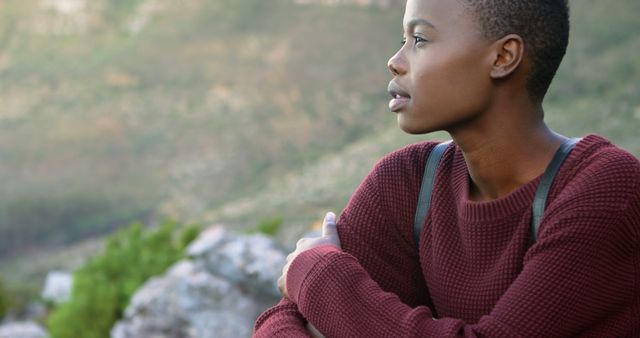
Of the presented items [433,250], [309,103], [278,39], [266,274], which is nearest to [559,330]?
[433,250]

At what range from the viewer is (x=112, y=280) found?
922 centimetres

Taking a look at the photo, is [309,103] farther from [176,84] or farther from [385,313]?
[385,313]

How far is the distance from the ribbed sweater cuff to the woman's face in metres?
0.33

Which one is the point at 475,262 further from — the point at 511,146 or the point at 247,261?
the point at 247,261

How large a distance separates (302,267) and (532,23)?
2.35 feet

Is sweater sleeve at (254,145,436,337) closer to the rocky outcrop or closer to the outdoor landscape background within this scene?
the rocky outcrop

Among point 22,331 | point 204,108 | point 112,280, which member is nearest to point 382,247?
point 112,280

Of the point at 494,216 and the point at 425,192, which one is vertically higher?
the point at 425,192

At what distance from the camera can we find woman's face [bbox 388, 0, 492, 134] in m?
2.14

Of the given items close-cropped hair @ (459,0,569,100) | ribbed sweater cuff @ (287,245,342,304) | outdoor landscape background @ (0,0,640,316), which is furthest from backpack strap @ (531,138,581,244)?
outdoor landscape background @ (0,0,640,316)

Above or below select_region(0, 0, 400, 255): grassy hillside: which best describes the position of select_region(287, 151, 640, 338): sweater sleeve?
below

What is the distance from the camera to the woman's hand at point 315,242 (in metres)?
2.34

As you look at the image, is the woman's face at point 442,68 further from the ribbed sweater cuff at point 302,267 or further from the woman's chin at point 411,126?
the ribbed sweater cuff at point 302,267

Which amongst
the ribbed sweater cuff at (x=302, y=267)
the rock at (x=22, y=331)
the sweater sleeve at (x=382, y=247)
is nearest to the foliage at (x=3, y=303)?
the rock at (x=22, y=331)
